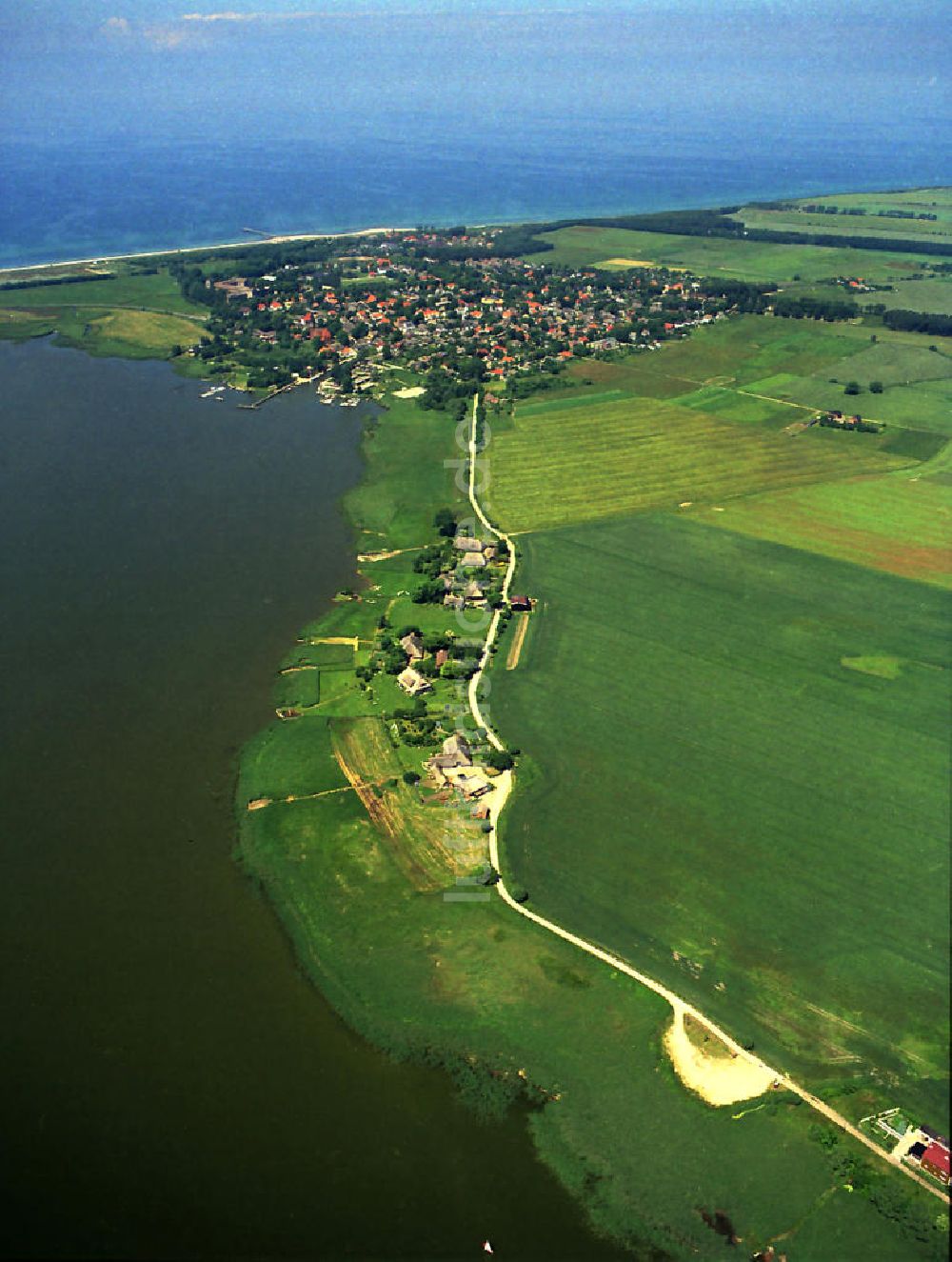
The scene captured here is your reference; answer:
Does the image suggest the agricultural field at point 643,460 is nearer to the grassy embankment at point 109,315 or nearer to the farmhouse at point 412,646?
the farmhouse at point 412,646

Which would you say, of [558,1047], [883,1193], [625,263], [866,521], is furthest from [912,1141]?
[625,263]

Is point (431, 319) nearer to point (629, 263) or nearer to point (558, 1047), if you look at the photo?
point (629, 263)

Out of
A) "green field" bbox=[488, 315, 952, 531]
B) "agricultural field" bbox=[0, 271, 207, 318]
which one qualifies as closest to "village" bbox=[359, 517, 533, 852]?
"green field" bbox=[488, 315, 952, 531]

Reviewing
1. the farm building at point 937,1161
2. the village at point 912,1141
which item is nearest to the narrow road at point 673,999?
the village at point 912,1141

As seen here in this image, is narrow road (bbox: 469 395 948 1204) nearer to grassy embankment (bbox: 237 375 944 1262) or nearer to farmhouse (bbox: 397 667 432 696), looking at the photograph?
grassy embankment (bbox: 237 375 944 1262)

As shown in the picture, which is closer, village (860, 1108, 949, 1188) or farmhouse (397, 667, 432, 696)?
village (860, 1108, 949, 1188)

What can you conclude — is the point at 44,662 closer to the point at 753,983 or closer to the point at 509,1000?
the point at 509,1000
